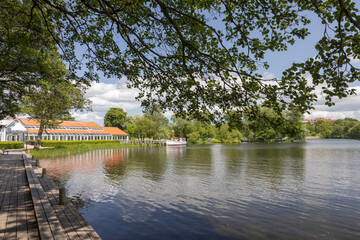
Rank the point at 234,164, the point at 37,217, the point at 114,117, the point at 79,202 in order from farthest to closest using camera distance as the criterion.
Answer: the point at 114,117 → the point at 234,164 → the point at 79,202 → the point at 37,217

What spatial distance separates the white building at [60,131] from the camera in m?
45.3

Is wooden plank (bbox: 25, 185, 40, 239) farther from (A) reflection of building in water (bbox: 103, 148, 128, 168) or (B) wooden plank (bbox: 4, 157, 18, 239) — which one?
(A) reflection of building in water (bbox: 103, 148, 128, 168)

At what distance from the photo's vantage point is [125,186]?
13.6 metres

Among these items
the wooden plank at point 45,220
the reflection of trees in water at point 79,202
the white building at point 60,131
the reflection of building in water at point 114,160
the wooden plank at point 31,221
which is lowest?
the reflection of trees in water at point 79,202

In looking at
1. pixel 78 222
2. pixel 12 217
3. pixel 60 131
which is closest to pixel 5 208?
pixel 12 217

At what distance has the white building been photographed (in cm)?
4525

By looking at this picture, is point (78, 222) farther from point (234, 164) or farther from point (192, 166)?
point (234, 164)

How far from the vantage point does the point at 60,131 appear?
54000 mm

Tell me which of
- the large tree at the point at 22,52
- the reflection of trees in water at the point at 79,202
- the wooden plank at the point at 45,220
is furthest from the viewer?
the reflection of trees in water at the point at 79,202

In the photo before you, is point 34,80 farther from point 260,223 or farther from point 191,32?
point 260,223

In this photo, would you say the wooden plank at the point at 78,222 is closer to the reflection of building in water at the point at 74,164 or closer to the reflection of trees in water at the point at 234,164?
the reflection of building in water at the point at 74,164

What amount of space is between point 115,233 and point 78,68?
249 inches

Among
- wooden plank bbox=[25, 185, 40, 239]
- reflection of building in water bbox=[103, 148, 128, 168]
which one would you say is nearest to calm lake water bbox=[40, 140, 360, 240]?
wooden plank bbox=[25, 185, 40, 239]

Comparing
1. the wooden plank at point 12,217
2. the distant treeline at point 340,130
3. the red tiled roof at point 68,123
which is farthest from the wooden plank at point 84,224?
the distant treeline at point 340,130
